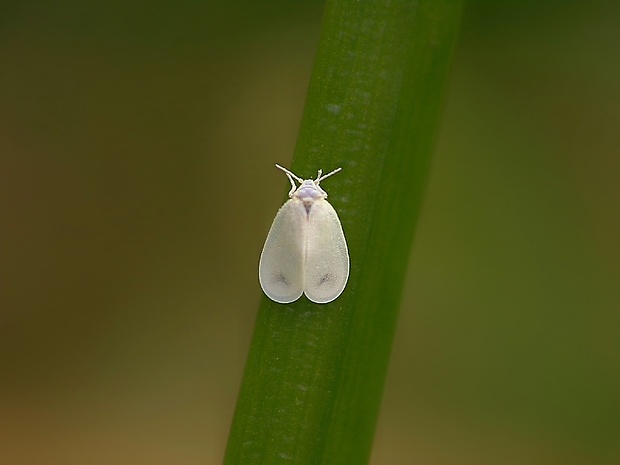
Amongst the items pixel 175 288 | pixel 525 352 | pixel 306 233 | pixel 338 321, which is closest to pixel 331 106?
pixel 338 321

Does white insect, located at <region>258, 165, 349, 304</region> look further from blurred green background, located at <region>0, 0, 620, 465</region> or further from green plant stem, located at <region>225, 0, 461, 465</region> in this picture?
blurred green background, located at <region>0, 0, 620, 465</region>

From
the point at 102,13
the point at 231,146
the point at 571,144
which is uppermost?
the point at 102,13

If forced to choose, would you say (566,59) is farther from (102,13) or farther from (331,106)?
(331,106)

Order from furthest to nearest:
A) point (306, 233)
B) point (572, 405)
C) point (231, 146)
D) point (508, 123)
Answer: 1. point (231, 146)
2. point (508, 123)
3. point (572, 405)
4. point (306, 233)

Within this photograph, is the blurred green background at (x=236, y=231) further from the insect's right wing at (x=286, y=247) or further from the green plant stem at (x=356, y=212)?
the green plant stem at (x=356, y=212)

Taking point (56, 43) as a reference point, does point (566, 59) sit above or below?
above

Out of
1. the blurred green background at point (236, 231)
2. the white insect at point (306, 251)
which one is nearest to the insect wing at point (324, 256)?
the white insect at point (306, 251)

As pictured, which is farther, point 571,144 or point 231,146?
point 231,146
